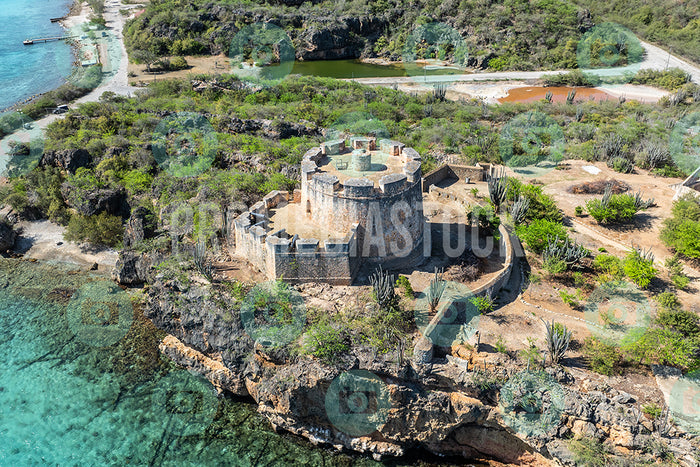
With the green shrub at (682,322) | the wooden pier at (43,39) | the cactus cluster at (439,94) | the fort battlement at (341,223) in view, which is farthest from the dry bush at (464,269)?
the wooden pier at (43,39)

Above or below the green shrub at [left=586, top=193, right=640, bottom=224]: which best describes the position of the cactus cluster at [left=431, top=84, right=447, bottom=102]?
above

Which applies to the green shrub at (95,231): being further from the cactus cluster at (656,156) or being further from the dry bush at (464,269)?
the cactus cluster at (656,156)

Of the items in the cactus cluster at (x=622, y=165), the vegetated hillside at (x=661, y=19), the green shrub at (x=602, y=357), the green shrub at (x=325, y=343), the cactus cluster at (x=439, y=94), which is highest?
the vegetated hillside at (x=661, y=19)

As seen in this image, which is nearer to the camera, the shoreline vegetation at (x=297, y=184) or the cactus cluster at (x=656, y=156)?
the shoreline vegetation at (x=297, y=184)

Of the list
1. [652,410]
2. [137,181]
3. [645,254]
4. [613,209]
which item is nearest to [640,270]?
[645,254]

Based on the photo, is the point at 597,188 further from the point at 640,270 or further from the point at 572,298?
the point at 572,298

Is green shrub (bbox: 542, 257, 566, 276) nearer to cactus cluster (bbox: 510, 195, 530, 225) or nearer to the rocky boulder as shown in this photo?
cactus cluster (bbox: 510, 195, 530, 225)

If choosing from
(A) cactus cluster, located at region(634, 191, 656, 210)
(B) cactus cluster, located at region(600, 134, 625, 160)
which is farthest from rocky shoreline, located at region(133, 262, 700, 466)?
(B) cactus cluster, located at region(600, 134, 625, 160)
